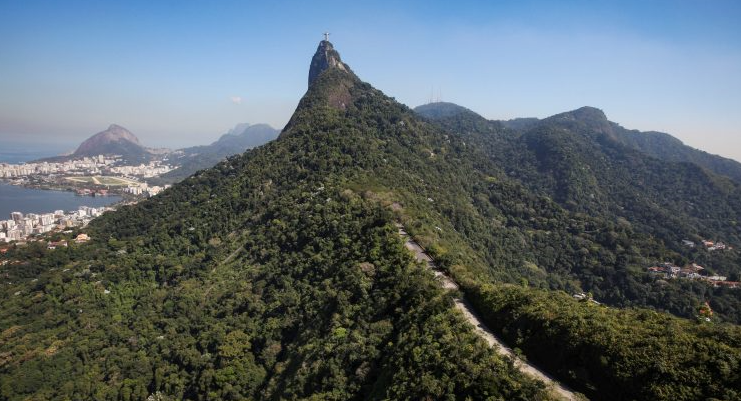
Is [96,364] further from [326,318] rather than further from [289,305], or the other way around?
[326,318]

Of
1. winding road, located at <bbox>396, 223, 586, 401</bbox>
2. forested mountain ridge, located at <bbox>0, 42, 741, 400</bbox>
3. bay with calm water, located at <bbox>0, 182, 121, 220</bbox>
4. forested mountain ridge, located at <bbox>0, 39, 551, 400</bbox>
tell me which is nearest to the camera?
winding road, located at <bbox>396, 223, 586, 401</bbox>

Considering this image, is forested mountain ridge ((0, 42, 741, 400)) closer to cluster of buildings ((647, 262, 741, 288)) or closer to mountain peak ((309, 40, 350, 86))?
cluster of buildings ((647, 262, 741, 288))

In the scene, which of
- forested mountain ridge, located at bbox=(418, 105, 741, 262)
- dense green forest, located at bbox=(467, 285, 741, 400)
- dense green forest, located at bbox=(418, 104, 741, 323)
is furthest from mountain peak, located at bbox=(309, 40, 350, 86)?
dense green forest, located at bbox=(467, 285, 741, 400)

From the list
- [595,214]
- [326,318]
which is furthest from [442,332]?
[595,214]

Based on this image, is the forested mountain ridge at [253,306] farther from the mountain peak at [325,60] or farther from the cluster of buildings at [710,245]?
the cluster of buildings at [710,245]

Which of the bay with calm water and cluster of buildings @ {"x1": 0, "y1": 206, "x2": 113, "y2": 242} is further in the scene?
the bay with calm water

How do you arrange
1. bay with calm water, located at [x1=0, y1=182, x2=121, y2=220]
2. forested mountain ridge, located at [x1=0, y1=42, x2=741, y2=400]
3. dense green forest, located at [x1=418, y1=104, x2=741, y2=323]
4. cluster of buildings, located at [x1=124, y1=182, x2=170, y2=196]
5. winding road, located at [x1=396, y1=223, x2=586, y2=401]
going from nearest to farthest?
1. winding road, located at [x1=396, y1=223, x2=586, y2=401]
2. forested mountain ridge, located at [x1=0, y1=42, x2=741, y2=400]
3. dense green forest, located at [x1=418, y1=104, x2=741, y2=323]
4. bay with calm water, located at [x1=0, y1=182, x2=121, y2=220]
5. cluster of buildings, located at [x1=124, y1=182, x2=170, y2=196]
